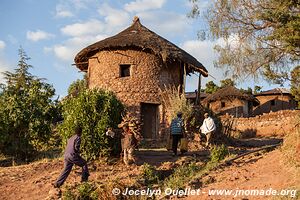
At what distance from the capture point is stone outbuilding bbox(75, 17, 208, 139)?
62.1 feet

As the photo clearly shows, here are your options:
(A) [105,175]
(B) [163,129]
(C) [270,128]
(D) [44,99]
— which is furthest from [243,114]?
(A) [105,175]

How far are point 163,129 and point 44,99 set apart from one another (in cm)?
564

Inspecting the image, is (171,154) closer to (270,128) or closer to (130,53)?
(130,53)

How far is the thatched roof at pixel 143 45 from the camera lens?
61.2 ft

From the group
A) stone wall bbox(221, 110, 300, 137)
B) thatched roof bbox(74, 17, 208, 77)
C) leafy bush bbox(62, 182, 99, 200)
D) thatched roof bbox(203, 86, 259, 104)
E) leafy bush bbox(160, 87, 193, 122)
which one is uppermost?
thatched roof bbox(74, 17, 208, 77)

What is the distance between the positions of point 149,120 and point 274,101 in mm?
22632

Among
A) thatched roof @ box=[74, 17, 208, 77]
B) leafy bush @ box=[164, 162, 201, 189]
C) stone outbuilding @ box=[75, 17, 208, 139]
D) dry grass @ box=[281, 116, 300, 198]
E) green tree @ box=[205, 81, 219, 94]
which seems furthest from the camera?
green tree @ box=[205, 81, 219, 94]

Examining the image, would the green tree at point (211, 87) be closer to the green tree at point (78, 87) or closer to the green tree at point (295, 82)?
the green tree at point (78, 87)

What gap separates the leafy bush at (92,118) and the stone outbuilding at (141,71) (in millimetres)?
5837

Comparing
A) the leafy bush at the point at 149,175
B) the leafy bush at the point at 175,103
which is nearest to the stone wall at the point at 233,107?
the leafy bush at the point at 175,103

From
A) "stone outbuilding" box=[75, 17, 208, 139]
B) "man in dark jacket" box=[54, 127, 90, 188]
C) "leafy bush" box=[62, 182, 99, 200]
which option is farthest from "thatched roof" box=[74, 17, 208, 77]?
"leafy bush" box=[62, 182, 99, 200]

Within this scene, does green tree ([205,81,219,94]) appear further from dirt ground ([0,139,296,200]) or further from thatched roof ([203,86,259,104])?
dirt ground ([0,139,296,200])

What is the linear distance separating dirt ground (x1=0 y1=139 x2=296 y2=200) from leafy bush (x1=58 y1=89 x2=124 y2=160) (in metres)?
0.57

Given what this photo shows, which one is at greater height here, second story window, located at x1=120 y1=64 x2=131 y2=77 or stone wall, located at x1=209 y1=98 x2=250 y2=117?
second story window, located at x1=120 y1=64 x2=131 y2=77
